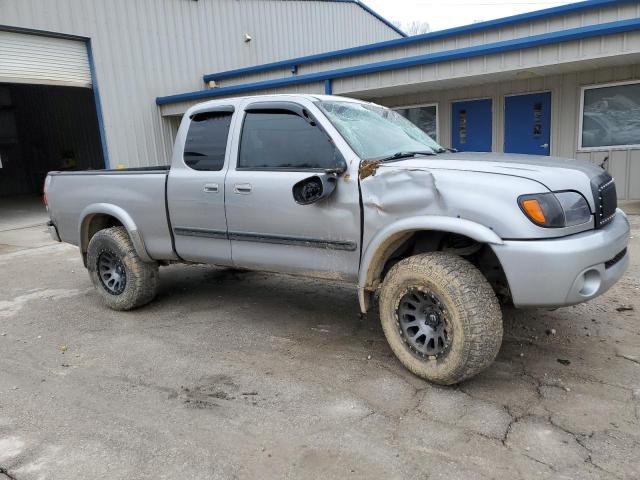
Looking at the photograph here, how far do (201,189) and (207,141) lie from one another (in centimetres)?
47

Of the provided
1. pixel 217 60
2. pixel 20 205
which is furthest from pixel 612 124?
pixel 20 205

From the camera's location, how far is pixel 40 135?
21.6 metres

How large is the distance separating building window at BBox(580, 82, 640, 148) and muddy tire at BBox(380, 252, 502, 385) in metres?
8.58

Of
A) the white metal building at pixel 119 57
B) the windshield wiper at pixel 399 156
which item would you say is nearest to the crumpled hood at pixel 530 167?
the windshield wiper at pixel 399 156

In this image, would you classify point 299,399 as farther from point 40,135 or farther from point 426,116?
point 40,135

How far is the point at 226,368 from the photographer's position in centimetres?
383

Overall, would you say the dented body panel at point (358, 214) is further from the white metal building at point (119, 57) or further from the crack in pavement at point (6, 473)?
the white metal building at point (119, 57)

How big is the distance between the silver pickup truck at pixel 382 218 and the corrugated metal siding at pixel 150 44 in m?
8.85

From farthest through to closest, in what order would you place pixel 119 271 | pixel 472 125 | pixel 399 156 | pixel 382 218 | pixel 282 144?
1. pixel 472 125
2. pixel 119 271
3. pixel 282 144
4. pixel 399 156
5. pixel 382 218

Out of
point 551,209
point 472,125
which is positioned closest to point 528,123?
point 472,125

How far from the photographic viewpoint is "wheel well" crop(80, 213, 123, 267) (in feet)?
17.7

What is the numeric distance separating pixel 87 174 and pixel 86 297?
1534mm

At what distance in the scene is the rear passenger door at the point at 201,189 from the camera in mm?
4309

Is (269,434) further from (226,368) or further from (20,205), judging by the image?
(20,205)
